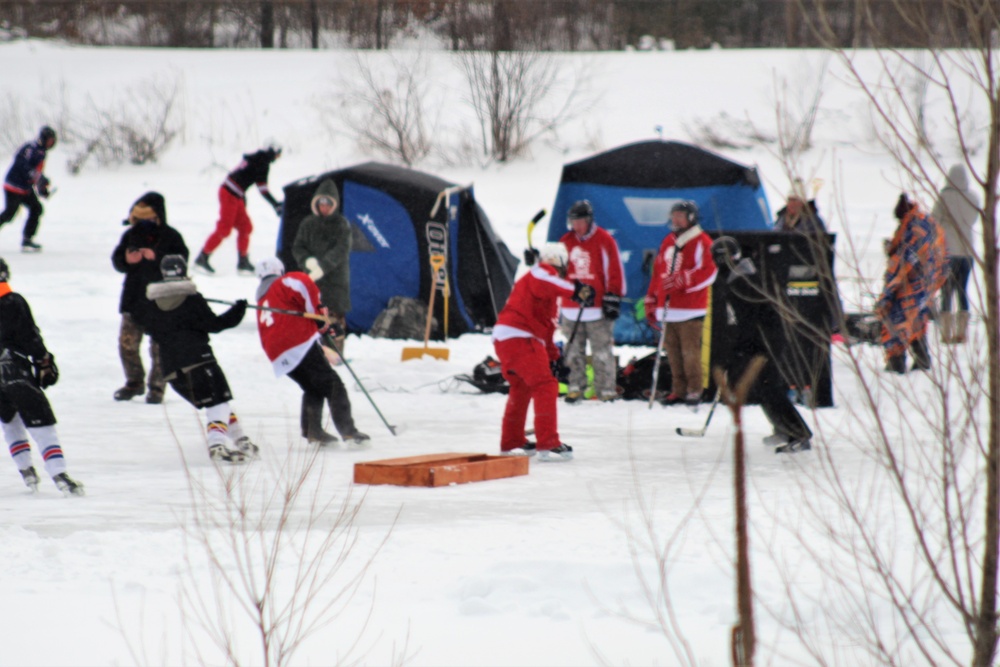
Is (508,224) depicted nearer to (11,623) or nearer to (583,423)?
(583,423)

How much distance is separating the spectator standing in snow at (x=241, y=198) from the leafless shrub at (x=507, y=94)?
9.95m

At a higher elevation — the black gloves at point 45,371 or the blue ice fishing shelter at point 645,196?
the blue ice fishing shelter at point 645,196

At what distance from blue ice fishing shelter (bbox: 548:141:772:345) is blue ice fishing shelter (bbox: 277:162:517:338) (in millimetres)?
1085

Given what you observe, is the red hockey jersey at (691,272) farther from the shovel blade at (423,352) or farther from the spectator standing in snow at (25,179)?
the spectator standing in snow at (25,179)

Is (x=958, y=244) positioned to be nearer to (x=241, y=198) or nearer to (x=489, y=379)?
(x=489, y=379)

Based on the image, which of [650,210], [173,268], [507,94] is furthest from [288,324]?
[507,94]

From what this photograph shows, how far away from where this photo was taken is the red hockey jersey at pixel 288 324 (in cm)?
809

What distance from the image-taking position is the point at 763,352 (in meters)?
8.10

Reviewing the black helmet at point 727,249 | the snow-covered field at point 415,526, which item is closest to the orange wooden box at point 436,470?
the snow-covered field at point 415,526

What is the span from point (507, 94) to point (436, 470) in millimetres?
18993

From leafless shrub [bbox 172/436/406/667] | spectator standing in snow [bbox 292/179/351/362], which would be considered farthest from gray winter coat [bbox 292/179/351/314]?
leafless shrub [bbox 172/436/406/667]

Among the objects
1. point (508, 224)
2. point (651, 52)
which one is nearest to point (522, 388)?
point (508, 224)

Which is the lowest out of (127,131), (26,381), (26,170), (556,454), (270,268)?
(556,454)

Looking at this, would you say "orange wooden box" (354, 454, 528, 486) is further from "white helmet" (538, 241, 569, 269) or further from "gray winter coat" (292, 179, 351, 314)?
"gray winter coat" (292, 179, 351, 314)
